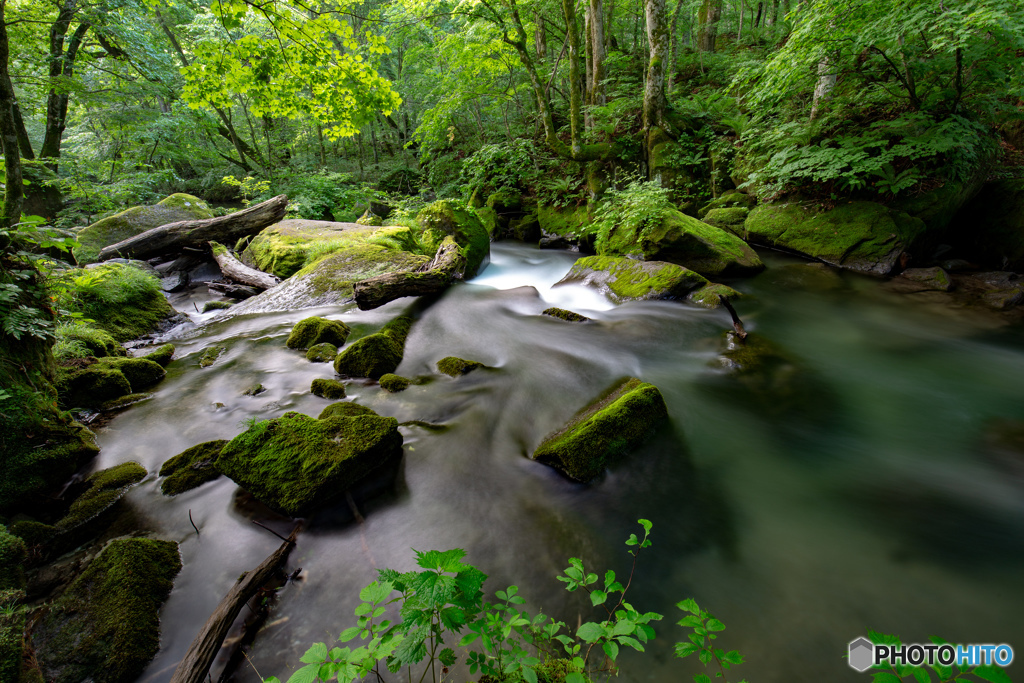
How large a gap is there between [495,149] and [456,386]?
35.6 feet

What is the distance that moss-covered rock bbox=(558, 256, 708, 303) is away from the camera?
260 inches

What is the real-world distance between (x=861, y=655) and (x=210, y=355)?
6.94 m

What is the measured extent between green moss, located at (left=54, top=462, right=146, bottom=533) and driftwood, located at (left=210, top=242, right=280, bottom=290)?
551cm

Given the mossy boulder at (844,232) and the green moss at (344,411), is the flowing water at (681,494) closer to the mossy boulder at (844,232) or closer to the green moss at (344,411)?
the green moss at (344,411)

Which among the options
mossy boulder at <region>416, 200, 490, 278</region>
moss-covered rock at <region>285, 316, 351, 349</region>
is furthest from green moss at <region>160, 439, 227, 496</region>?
mossy boulder at <region>416, 200, 490, 278</region>

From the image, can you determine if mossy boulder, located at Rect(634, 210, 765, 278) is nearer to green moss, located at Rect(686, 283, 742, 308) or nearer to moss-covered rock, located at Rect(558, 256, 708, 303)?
moss-covered rock, located at Rect(558, 256, 708, 303)

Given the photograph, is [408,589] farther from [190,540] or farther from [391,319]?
[391,319]

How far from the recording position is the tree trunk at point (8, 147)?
3789 millimetres

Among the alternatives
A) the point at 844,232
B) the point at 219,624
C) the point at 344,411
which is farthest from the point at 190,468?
the point at 844,232

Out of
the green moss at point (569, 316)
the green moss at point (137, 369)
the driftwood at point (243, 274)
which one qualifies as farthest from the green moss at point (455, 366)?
the driftwood at point (243, 274)

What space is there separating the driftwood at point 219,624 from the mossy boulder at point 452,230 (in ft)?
21.7

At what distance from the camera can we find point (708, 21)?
1594 centimetres

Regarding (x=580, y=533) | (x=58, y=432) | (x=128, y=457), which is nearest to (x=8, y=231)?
(x=58, y=432)

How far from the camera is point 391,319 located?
6.28 m
